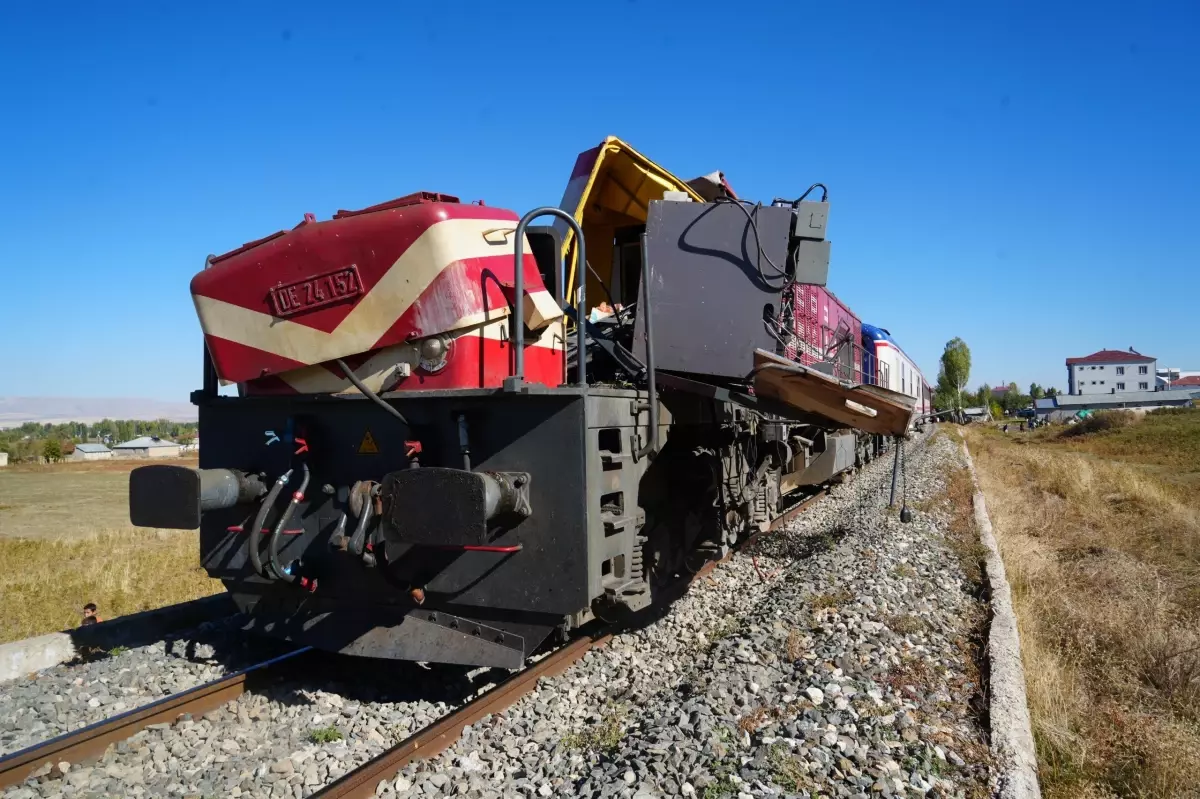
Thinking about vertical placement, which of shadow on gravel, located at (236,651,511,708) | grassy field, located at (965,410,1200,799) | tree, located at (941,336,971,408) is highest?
tree, located at (941,336,971,408)

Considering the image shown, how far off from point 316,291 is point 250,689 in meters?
2.40

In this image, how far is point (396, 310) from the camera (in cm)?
437

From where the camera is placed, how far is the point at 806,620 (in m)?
5.70

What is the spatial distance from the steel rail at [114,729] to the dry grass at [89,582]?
3029 mm

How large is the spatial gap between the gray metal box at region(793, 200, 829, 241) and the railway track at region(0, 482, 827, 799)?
11.4ft

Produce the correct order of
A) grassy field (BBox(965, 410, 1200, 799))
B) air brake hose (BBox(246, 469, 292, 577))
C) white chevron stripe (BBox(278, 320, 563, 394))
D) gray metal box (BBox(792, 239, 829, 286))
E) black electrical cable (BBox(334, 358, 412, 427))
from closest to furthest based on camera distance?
grassy field (BBox(965, 410, 1200, 799)) → black electrical cable (BBox(334, 358, 412, 427)) → air brake hose (BBox(246, 469, 292, 577)) → white chevron stripe (BBox(278, 320, 563, 394)) → gray metal box (BBox(792, 239, 829, 286))

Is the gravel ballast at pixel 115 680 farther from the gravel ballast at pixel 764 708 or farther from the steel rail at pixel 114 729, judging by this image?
the gravel ballast at pixel 764 708

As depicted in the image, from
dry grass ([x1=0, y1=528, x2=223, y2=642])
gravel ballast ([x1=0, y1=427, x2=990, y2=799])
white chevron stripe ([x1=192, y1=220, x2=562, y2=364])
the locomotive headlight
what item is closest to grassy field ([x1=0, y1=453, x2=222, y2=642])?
dry grass ([x1=0, y1=528, x2=223, y2=642])

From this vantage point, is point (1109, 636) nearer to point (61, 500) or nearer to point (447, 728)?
point (447, 728)

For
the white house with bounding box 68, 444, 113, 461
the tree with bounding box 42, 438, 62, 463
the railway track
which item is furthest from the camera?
the white house with bounding box 68, 444, 113, 461

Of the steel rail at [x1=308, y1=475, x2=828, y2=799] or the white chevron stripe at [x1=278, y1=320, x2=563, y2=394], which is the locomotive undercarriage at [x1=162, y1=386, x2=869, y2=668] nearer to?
the white chevron stripe at [x1=278, y1=320, x2=563, y2=394]

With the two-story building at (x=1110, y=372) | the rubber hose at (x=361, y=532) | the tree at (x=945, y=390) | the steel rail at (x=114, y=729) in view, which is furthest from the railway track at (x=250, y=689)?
the two-story building at (x=1110, y=372)

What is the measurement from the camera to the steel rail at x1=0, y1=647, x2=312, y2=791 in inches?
143

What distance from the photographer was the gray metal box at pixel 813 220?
6078mm
